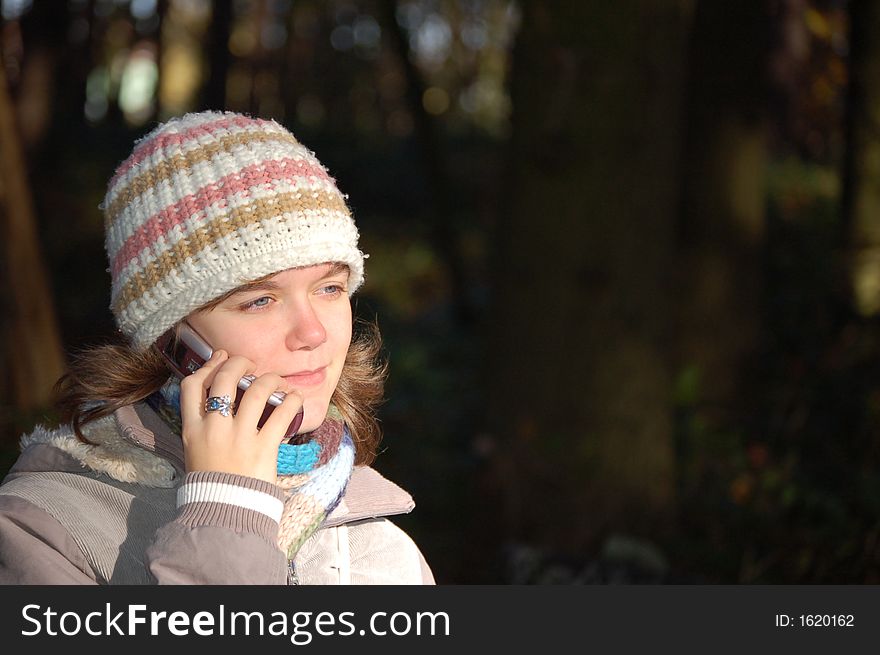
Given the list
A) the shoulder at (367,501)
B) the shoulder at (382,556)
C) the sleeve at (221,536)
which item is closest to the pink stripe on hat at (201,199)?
the sleeve at (221,536)

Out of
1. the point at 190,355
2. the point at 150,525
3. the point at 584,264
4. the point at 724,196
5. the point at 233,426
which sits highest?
the point at 724,196

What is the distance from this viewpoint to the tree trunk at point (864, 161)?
1033 cm

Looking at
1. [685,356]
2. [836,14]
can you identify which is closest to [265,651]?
[685,356]

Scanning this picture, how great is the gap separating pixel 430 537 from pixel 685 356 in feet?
10.8

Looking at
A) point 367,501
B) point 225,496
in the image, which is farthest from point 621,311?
point 225,496

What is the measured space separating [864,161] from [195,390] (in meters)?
9.64

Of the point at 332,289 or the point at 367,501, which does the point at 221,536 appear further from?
the point at 332,289

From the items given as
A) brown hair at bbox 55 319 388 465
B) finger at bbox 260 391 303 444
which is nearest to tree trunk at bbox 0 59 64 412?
brown hair at bbox 55 319 388 465

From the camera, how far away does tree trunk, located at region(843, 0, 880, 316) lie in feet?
33.9

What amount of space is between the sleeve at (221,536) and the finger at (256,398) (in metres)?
0.14

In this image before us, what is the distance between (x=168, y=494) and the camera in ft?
8.53

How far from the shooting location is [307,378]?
8.69 ft

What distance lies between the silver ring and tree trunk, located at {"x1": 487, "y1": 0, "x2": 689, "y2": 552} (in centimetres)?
410

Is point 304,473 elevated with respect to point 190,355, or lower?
lower
